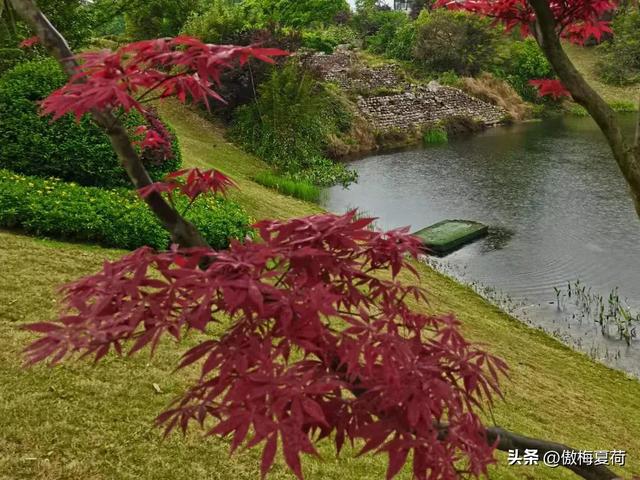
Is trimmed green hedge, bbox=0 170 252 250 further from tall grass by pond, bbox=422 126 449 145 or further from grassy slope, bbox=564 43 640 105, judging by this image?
grassy slope, bbox=564 43 640 105

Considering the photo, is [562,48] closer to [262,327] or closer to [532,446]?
[532,446]

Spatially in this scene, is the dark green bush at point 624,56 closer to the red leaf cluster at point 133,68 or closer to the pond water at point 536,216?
the pond water at point 536,216

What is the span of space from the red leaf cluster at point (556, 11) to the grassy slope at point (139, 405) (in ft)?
5.89

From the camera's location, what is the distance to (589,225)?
10.9m

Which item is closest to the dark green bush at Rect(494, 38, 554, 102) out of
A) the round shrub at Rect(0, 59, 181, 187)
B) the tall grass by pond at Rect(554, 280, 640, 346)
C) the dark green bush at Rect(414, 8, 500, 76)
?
the dark green bush at Rect(414, 8, 500, 76)

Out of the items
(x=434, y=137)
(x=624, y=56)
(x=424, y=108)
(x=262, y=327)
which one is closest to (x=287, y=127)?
(x=434, y=137)

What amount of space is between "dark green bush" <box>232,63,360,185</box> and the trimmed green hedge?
26.8 feet

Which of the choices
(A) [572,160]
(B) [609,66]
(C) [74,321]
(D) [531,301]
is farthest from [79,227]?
(B) [609,66]

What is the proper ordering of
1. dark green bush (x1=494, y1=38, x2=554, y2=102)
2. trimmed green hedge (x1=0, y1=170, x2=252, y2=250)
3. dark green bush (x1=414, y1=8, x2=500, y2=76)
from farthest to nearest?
dark green bush (x1=494, y1=38, x2=554, y2=102) < dark green bush (x1=414, y1=8, x2=500, y2=76) < trimmed green hedge (x1=0, y1=170, x2=252, y2=250)

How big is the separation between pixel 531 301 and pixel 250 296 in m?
7.08

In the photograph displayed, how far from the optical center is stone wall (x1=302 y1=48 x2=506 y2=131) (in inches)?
843

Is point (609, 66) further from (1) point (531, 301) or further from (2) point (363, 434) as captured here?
(2) point (363, 434)

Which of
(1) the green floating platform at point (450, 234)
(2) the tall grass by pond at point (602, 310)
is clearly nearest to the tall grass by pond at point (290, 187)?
(1) the green floating platform at point (450, 234)

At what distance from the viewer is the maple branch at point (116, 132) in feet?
5.63
